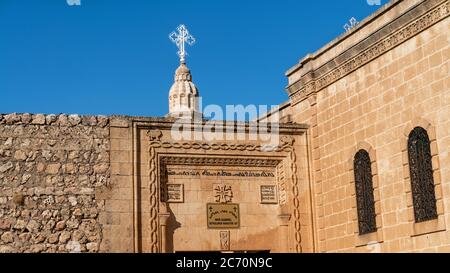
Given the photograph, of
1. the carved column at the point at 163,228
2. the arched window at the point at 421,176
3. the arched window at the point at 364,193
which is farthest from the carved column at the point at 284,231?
the arched window at the point at 421,176

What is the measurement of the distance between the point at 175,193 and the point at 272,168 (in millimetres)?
2061

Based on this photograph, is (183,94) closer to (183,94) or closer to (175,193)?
(183,94)

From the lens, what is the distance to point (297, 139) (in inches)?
598

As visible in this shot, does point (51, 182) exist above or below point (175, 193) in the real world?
above

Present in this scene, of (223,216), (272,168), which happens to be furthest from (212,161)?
(272,168)

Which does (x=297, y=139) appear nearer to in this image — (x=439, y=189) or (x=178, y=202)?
(x=178, y=202)

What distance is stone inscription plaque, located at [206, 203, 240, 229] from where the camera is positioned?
14398 mm

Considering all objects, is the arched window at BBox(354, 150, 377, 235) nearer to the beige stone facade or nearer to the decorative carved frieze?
the beige stone facade

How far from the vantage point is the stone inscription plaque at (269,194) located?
1485 centimetres

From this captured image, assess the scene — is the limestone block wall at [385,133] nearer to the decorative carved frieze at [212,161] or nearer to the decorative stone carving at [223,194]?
the decorative carved frieze at [212,161]

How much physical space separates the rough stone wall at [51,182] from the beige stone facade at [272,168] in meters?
0.02

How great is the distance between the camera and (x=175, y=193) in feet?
47.1
